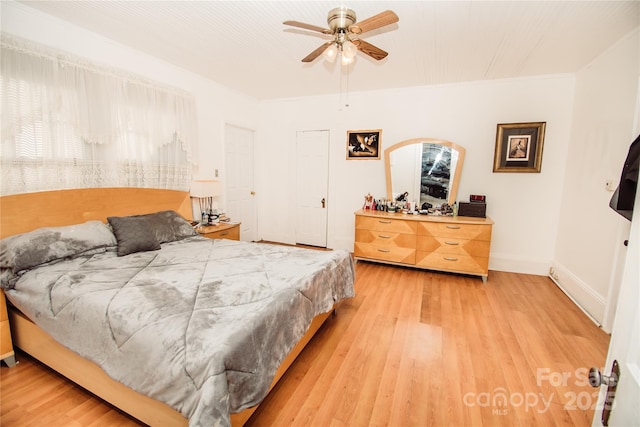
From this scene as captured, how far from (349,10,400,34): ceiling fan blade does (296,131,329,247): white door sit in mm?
2882

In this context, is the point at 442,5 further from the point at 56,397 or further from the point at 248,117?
the point at 56,397

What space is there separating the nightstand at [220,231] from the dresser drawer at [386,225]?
68.8 inches

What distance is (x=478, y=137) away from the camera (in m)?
3.96

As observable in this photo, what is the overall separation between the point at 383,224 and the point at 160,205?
2.86 meters

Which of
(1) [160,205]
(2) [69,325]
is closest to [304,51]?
(1) [160,205]

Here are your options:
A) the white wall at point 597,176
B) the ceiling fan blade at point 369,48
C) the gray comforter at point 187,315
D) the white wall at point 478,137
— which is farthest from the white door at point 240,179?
the white wall at point 597,176

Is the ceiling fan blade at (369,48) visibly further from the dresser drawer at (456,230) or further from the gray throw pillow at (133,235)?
the gray throw pillow at (133,235)

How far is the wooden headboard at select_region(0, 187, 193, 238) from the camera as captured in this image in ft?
7.25

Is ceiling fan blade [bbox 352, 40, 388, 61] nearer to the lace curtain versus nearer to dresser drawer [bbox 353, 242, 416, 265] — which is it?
the lace curtain

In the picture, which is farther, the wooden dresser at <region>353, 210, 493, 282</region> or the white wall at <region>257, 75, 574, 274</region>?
the white wall at <region>257, 75, 574, 274</region>

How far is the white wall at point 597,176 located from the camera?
249cm

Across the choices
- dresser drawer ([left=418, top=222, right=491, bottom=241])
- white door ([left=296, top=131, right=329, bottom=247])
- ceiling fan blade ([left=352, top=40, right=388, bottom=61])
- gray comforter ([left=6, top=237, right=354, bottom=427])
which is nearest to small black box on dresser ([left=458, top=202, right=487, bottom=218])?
dresser drawer ([left=418, top=222, right=491, bottom=241])

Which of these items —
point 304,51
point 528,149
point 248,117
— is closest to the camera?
point 304,51

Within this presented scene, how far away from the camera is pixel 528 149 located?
3.74 meters
